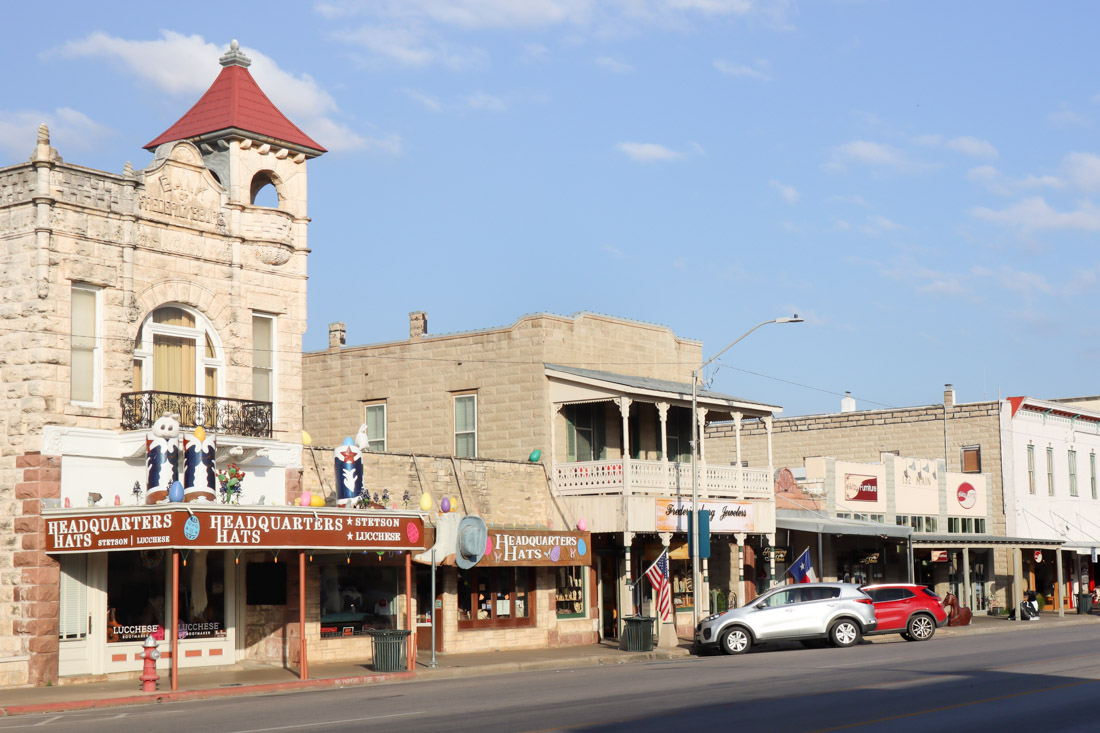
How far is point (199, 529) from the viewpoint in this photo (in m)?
23.3

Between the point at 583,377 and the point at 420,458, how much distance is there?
5.47 meters

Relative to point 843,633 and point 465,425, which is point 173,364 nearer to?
point 465,425

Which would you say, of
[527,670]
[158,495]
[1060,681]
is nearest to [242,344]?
[158,495]

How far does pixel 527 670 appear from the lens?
2861 cm

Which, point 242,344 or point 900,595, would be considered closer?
A: point 242,344

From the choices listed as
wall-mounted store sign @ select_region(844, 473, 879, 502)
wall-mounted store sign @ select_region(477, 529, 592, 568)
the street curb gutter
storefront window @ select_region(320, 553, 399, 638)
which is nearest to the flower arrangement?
storefront window @ select_region(320, 553, 399, 638)

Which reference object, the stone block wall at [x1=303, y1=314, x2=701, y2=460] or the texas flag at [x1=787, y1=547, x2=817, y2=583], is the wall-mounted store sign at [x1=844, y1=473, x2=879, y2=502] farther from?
the stone block wall at [x1=303, y1=314, x2=701, y2=460]

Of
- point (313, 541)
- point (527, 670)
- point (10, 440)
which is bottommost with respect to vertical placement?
point (527, 670)

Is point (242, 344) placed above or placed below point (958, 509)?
above

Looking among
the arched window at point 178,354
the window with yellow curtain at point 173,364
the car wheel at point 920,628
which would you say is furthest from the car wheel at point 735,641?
the window with yellow curtain at point 173,364

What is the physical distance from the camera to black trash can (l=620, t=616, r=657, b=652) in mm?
32156

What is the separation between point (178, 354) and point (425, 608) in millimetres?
8985

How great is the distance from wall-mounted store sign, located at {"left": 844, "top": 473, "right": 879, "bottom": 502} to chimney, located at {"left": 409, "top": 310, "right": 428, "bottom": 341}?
16.5 m

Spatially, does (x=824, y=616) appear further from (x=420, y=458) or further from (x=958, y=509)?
(x=958, y=509)
